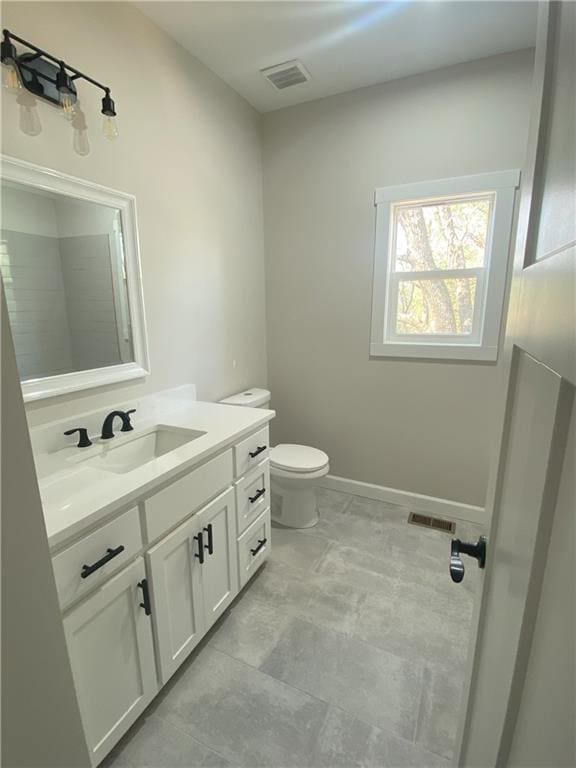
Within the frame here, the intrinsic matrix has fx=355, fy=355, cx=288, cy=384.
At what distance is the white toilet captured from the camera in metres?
2.21

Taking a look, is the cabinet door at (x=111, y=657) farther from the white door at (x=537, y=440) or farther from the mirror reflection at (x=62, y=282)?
the white door at (x=537, y=440)

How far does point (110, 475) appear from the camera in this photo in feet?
3.81

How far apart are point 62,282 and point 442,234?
2146mm

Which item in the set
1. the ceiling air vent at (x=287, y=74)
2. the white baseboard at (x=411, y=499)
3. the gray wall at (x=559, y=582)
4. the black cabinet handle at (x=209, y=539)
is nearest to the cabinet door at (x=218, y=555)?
the black cabinet handle at (x=209, y=539)

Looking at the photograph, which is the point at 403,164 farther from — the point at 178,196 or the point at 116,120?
the point at 116,120

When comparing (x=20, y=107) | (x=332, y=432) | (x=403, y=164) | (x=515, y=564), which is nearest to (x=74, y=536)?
(x=515, y=564)

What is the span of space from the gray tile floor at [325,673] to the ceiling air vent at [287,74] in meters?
2.78

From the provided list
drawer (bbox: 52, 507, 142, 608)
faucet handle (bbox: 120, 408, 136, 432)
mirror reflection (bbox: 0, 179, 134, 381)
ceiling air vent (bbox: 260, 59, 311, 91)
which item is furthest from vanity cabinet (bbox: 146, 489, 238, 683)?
ceiling air vent (bbox: 260, 59, 311, 91)

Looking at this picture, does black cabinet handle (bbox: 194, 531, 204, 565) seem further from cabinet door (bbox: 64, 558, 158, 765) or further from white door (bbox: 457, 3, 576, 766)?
white door (bbox: 457, 3, 576, 766)

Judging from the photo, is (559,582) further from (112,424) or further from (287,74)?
(287,74)

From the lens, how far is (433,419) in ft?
7.90

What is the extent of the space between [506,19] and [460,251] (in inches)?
41.4

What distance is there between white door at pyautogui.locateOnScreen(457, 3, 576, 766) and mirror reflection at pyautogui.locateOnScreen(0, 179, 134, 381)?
147cm

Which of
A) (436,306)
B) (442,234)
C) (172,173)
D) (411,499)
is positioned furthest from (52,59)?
(411,499)
